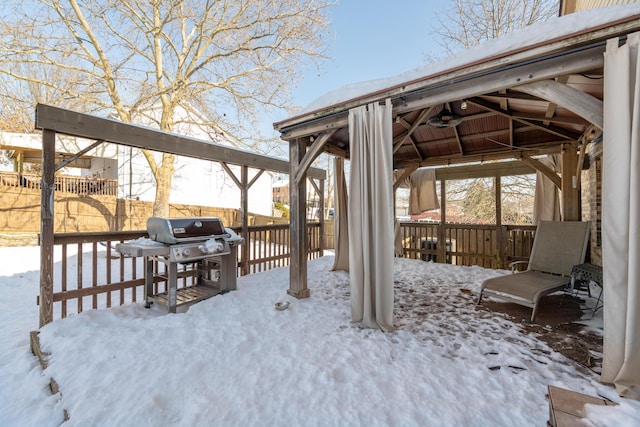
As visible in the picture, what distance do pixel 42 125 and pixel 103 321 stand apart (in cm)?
220

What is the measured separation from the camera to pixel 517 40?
2.21 m

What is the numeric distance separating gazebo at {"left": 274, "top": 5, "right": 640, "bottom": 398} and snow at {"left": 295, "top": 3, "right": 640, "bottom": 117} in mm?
12

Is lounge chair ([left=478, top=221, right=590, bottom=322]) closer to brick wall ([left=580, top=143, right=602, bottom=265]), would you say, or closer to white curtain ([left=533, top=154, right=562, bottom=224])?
brick wall ([left=580, top=143, right=602, bottom=265])

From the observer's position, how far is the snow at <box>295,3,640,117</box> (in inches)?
74.2

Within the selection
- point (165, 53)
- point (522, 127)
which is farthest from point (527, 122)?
point (165, 53)

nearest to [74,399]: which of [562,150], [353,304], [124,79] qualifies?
[353,304]

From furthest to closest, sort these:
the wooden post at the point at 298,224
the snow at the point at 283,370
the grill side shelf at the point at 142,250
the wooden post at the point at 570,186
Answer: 1. the wooden post at the point at 570,186
2. the wooden post at the point at 298,224
3. the grill side shelf at the point at 142,250
4. the snow at the point at 283,370

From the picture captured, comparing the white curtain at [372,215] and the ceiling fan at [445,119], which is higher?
the ceiling fan at [445,119]

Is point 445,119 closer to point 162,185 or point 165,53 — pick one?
point 162,185

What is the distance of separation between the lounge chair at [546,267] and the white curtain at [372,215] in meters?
1.60

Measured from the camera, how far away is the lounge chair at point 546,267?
Result: 10.9 feet

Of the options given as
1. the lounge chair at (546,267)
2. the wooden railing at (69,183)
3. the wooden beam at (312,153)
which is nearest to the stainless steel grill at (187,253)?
the wooden beam at (312,153)

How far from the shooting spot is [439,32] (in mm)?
11500

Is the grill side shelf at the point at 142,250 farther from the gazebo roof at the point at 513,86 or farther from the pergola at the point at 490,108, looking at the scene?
the gazebo roof at the point at 513,86
